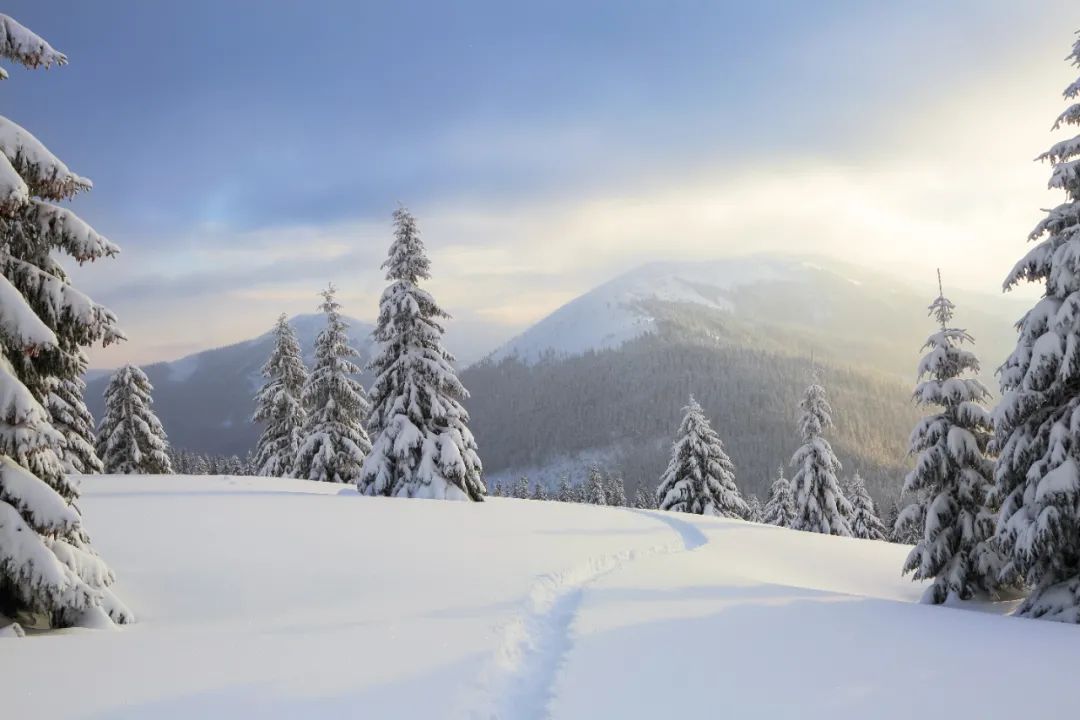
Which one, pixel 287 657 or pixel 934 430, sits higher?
pixel 934 430

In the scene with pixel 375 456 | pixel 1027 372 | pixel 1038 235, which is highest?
pixel 1038 235

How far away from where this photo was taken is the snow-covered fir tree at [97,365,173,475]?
37.3 metres

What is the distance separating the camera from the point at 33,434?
805 cm

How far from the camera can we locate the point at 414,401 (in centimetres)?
2472

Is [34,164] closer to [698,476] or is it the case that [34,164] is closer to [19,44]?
[19,44]

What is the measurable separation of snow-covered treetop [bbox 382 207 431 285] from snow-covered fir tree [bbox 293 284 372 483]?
9.44 metres

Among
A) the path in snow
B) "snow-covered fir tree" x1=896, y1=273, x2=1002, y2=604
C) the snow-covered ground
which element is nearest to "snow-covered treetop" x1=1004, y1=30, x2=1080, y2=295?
"snow-covered fir tree" x1=896, y1=273, x2=1002, y2=604

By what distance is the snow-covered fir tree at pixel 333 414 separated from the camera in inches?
1340

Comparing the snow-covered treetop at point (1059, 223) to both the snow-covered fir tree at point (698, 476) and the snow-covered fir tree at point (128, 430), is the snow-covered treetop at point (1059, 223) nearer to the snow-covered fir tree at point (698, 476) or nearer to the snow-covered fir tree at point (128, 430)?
the snow-covered fir tree at point (698, 476)

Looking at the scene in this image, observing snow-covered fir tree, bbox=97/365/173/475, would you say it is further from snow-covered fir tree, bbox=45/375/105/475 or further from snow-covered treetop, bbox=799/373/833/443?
snow-covered treetop, bbox=799/373/833/443

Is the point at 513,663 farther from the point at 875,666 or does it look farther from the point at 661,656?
the point at 875,666

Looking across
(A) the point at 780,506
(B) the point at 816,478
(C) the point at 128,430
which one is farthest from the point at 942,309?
(C) the point at 128,430

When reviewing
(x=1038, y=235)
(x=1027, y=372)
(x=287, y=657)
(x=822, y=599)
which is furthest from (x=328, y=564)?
(x=1038, y=235)

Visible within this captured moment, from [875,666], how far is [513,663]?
15.2 feet
